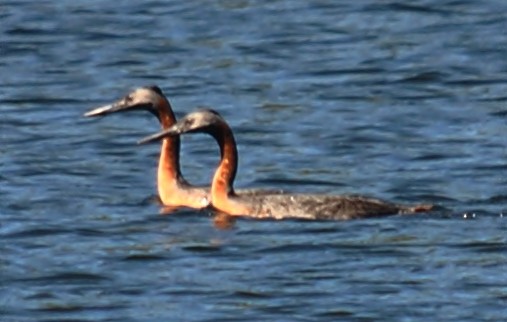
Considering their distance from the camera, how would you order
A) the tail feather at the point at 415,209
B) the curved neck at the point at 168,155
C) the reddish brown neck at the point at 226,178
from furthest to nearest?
the curved neck at the point at 168,155 → the reddish brown neck at the point at 226,178 → the tail feather at the point at 415,209

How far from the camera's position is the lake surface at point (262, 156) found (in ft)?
50.5

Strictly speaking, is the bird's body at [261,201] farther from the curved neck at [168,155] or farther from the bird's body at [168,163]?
the curved neck at [168,155]

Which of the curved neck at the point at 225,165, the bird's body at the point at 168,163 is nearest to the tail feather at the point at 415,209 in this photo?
the bird's body at the point at 168,163

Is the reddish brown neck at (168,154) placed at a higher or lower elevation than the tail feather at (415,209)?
higher

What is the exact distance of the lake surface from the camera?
1541cm

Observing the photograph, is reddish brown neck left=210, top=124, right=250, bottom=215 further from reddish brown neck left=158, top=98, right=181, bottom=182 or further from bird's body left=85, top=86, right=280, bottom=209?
reddish brown neck left=158, top=98, right=181, bottom=182

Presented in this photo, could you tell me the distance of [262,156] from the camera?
20141mm

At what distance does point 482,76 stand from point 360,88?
4.10 feet

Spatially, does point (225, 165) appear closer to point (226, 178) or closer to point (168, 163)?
point (226, 178)

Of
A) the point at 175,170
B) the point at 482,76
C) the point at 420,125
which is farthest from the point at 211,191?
the point at 482,76

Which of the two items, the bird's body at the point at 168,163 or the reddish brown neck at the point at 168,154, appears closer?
the bird's body at the point at 168,163

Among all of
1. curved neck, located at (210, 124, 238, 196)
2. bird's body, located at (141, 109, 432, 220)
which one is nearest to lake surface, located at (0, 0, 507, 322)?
bird's body, located at (141, 109, 432, 220)

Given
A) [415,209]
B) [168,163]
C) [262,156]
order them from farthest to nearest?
[262,156] → [168,163] → [415,209]

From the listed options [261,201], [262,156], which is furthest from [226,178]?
[262,156]
